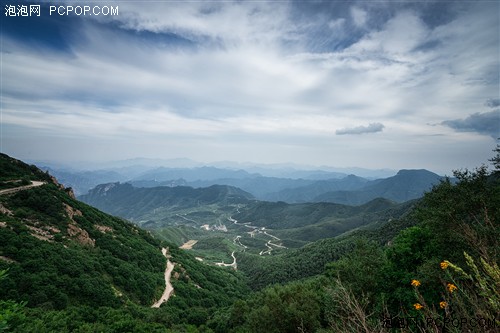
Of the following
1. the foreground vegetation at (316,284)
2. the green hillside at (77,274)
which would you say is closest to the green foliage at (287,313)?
the foreground vegetation at (316,284)

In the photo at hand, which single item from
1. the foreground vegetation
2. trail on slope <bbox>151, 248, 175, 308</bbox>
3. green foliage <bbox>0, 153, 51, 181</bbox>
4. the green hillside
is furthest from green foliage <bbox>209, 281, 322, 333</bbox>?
green foliage <bbox>0, 153, 51, 181</bbox>

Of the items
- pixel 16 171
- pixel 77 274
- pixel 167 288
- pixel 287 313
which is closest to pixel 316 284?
pixel 287 313

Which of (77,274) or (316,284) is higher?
(77,274)

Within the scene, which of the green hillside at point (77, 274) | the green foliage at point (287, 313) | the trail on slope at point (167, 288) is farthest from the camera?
the trail on slope at point (167, 288)

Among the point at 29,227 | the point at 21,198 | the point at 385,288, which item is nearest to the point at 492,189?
the point at 385,288

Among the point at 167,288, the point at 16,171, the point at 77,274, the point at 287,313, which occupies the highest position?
the point at 16,171

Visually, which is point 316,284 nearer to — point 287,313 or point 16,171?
point 287,313

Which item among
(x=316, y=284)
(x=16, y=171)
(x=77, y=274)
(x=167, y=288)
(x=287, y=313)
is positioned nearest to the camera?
(x=287, y=313)

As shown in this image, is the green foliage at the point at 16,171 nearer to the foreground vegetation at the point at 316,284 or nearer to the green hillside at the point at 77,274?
the green hillside at the point at 77,274
